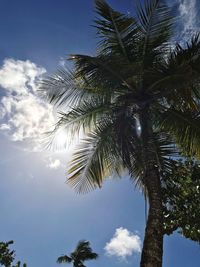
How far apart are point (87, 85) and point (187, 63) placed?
3.25 meters

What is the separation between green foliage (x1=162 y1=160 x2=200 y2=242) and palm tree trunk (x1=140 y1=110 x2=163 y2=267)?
3.50 metres

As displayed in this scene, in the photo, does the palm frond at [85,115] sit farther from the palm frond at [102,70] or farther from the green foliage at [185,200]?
the green foliage at [185,200]

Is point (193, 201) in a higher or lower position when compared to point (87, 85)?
lower

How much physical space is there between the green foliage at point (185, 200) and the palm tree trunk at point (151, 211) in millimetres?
3503

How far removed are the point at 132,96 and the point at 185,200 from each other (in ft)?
16.6

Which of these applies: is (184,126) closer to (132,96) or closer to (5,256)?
(132,96)

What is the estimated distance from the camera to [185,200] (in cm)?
1191

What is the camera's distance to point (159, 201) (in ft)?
24.0

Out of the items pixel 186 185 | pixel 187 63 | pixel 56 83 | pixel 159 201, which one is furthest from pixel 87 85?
pixel 186 185

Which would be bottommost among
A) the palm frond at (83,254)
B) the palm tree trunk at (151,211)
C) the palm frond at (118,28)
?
the palm tree trunk at (151,211)

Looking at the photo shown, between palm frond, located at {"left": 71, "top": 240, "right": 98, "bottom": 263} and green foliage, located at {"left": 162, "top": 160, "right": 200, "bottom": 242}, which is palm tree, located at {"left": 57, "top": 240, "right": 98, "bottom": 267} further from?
green foliage, located at {"left": 162, "top": 160, "right": 200, "bottom": 242}

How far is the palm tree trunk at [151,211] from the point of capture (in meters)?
6.12

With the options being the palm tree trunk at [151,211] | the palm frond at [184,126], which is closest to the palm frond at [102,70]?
the palm tree trunk at [151,211]

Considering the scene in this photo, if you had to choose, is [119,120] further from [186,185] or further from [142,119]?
[186,185]
